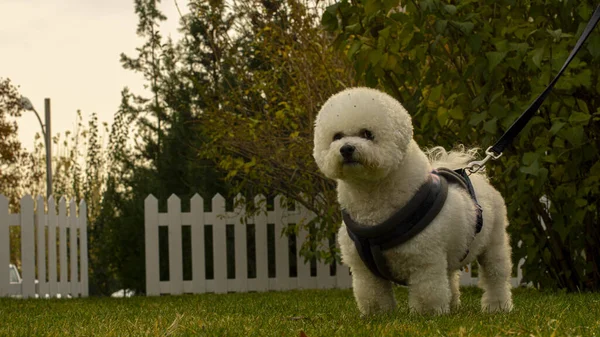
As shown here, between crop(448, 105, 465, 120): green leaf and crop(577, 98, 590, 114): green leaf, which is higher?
crop(577, 98, 590, 114): green leaf

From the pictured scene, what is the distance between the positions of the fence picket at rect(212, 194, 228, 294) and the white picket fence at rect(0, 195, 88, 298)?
1637 millimetres

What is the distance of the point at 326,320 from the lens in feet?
14.2

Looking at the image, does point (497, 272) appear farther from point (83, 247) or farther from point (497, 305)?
point (83, 247)

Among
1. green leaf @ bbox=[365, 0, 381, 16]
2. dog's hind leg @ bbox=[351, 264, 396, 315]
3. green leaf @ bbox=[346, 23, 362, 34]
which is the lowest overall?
dog's hind leg @ bbox=[351, 264, 396, 315]

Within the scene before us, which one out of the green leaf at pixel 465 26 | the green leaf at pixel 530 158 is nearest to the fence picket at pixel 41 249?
the green leaf at pixel 465 26

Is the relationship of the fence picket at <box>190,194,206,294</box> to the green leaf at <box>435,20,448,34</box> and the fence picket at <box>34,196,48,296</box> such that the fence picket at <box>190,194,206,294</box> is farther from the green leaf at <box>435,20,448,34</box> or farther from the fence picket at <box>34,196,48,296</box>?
the green leaf at <box>435,20,448,34</box>

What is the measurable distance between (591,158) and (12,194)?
19.1 m

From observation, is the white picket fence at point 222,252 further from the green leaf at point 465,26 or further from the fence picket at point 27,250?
the green leaf at point 465,26

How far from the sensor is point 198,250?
10.7 meters

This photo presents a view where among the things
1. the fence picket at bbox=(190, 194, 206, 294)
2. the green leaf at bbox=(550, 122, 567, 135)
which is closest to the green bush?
the green leaf at bbox=(550, 122, 567, 135)

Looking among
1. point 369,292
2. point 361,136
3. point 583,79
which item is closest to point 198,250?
point 583,79

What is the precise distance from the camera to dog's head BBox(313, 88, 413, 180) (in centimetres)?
379

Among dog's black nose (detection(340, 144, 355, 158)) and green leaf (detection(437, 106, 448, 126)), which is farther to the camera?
green leaf (detection(437, 106, 448, 126))

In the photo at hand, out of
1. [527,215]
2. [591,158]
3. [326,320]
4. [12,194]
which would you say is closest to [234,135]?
[527,215]
